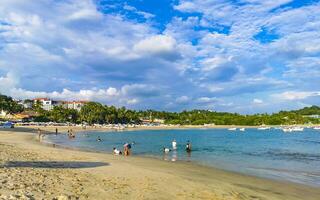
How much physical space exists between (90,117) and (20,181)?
181 m

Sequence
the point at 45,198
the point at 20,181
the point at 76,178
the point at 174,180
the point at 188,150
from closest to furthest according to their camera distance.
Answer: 1. the point at 45,198
2. the point at 20,181
3. the point at 76,178
4. the point at 174,180
5. the point at 188,150

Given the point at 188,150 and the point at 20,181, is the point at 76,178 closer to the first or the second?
the point at 20,181

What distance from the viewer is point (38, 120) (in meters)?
175

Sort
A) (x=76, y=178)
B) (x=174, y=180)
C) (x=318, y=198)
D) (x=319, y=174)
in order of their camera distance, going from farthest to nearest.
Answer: (x=319, y=174) < (x=174, y=180) < (x=318, y=198) < (x=76, y=178)

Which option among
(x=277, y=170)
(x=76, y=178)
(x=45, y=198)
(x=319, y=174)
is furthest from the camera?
(x=277, y=170)

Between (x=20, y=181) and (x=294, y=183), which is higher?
(x=20, y=181)

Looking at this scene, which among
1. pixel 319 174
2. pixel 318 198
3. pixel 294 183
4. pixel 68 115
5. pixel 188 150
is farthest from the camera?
pixel 68 115

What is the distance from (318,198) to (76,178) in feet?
41.6

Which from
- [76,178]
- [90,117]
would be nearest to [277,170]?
[76,178]

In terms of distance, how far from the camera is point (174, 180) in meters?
21.8

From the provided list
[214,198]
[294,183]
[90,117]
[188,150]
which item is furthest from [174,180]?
[90,117]

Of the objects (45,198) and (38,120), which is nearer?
(45,198)

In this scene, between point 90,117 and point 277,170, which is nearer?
point 277,170

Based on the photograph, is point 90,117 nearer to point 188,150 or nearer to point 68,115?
point 68,115
